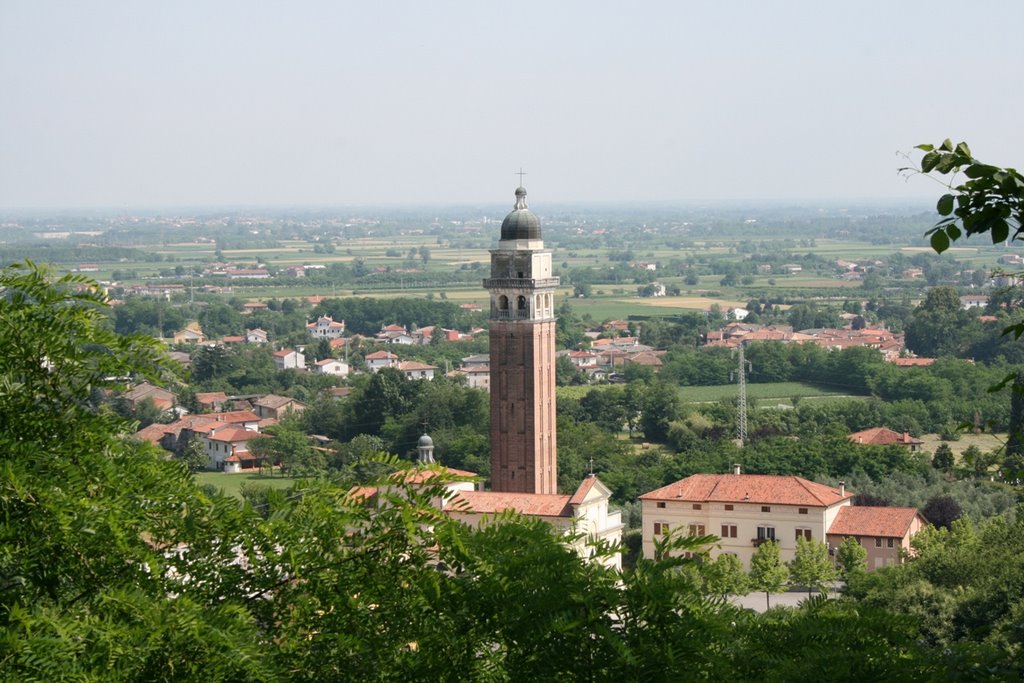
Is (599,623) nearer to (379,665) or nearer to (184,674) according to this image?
(379,665)

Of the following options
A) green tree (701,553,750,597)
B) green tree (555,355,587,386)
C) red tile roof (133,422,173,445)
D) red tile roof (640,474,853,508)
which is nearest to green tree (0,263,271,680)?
green tree (701,553,750,597)

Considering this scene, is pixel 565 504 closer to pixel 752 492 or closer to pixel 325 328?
pixel 752 492

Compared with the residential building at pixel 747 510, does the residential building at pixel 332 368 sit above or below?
below

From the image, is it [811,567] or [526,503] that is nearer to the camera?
[811,567]

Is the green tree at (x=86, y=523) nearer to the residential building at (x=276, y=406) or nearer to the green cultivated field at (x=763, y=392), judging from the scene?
the residential building at (x=276, y=406)

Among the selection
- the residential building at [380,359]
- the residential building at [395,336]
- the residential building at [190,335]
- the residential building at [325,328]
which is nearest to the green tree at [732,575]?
Result: the residential building at [380,359]

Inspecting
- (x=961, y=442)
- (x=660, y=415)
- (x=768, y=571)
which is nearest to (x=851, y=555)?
(x=768, y=571)

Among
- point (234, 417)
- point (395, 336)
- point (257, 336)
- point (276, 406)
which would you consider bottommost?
point (395, 336)
